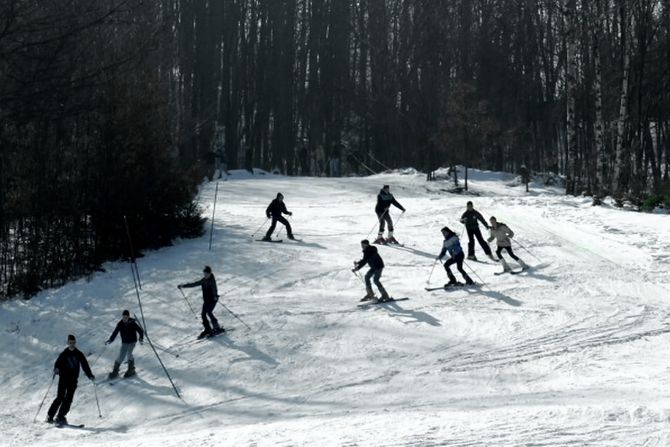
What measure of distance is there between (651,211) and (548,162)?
21376 millimetres

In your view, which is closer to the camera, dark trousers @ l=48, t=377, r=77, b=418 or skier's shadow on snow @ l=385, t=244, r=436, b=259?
dark trousers @ l=48, t=377, r=77, b=418

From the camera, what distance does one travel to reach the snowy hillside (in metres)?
12.2

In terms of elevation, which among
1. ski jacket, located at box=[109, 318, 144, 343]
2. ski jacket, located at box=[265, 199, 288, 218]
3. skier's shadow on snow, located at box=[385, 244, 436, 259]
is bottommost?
ski jacket, located at box=[109, 318, 144, 343]

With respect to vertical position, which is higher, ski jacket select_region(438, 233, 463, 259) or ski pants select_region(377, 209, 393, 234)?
ski pants select_region(377, 209, 393, 234)

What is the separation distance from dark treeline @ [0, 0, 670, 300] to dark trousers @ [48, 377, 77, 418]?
21.7 feet

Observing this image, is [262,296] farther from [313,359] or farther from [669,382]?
[669,382]

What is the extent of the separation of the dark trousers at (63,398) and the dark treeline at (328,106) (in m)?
6.62

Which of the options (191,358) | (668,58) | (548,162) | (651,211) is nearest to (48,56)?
(191,358)

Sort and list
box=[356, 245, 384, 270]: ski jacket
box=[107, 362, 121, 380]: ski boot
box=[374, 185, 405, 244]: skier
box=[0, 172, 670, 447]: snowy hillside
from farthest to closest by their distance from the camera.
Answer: box=[374, 185, 405, 244]: skier, box=[356, 245, 384, 270]: ski jacket, box=[107, 362, 121, 380]: ski boot, box=[0, 172, 670, 447]: snowy hillside

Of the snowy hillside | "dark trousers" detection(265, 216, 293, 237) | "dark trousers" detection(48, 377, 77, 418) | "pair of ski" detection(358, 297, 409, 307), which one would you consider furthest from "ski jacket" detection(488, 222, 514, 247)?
A: "dark trousers" detection(48, 377, 77, 418)

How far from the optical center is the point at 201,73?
53125 mm

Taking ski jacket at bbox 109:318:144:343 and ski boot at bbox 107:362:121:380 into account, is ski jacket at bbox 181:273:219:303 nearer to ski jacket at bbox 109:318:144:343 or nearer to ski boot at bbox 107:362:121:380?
ski jacket at bbox 109:318:144:343

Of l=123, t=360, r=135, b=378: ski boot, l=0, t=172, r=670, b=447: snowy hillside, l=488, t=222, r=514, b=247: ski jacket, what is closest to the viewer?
l=0, t=172, r=670, b=447: snowy hillside

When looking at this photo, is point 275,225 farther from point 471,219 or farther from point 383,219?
point 471,219
